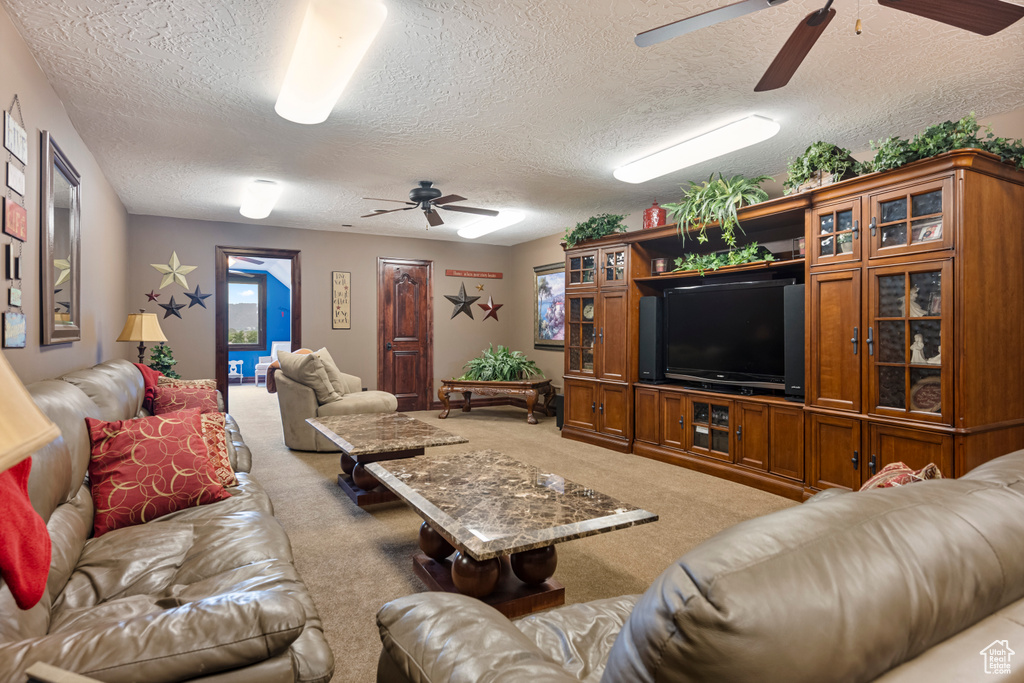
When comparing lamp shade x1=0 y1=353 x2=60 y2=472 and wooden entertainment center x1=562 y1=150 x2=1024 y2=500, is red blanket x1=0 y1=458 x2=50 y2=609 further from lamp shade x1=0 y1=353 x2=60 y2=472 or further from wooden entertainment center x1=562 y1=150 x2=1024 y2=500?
wooden entertainment center x1=562 y1=150 x2=1024 y2=500

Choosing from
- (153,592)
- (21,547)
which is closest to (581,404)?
(153,592)

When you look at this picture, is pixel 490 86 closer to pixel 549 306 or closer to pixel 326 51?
pixel 326 51

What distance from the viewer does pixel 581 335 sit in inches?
226

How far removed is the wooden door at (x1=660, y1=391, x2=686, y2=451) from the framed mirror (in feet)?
14.0

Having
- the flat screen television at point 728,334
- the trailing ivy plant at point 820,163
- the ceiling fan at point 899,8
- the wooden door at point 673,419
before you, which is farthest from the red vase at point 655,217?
the ceiling fan at point 899,8

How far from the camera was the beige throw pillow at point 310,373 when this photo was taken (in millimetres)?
4934

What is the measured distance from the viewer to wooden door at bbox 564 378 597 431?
18.2 feet

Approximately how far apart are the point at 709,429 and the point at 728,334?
0.79 m

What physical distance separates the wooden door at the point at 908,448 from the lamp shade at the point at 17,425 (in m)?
3.48

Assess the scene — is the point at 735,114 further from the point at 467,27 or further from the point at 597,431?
the point at 597,431

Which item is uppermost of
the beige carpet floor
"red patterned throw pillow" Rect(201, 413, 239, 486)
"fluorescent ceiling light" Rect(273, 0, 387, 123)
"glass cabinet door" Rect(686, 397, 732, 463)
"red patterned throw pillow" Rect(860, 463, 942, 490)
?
"fluorescent ceiling light" Rect(273, 0, 387, 123)

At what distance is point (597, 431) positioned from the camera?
215 inches

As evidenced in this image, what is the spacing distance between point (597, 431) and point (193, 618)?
15.4ft

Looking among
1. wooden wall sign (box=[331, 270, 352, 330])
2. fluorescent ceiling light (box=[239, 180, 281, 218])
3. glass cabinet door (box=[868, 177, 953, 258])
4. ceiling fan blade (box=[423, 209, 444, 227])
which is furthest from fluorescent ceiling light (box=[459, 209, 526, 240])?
glass cabinet door (box=[868, 177, 953, 258])
